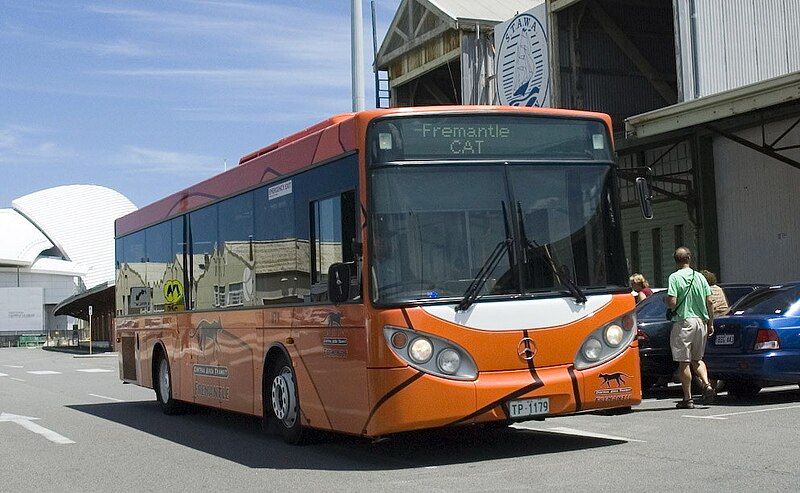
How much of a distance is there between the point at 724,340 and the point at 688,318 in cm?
116

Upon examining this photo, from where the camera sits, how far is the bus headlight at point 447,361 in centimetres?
939

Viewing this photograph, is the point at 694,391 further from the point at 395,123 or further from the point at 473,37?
the point at 473,37

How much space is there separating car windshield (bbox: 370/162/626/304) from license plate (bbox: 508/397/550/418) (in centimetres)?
87

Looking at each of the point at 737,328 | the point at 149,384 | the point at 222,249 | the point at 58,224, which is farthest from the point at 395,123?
the point at 58,224

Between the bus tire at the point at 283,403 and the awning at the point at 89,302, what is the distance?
173 feet

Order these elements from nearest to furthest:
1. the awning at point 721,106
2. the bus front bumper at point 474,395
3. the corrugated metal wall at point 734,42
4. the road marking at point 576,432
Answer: the bus front bumper at point 474,395
the road marking at point 576,432
the awning at point 721,106
the corrugated metal wall at point 734,42

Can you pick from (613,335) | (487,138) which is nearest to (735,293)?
(613,335)

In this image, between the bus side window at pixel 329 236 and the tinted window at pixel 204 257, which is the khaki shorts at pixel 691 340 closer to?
the bus side window at pixel 329 236

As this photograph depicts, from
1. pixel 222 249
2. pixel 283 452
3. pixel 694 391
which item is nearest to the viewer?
pixel 283 452

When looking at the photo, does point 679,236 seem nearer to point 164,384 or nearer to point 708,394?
point 708,394

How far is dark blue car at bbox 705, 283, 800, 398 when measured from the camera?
13633 mm

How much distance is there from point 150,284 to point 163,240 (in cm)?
88

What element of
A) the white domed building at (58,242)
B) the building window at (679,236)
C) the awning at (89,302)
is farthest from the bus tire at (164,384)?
the white domed building at (58,242)

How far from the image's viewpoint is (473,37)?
35.0 meters
